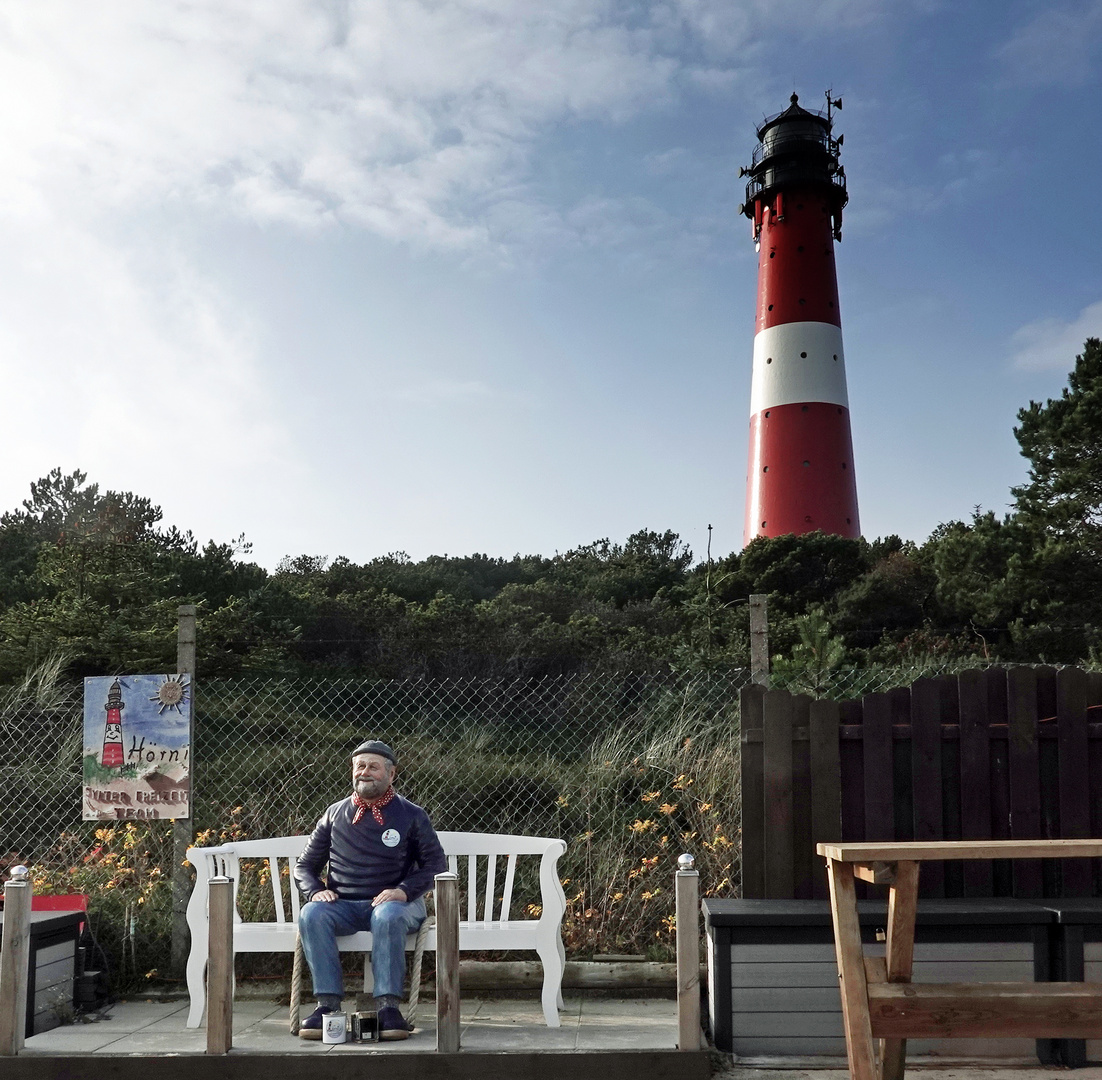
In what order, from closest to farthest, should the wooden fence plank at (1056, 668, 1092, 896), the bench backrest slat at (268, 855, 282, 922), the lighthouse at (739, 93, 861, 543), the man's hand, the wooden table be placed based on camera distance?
the wooden table → the man's hand → the wooden fence plank at (1056, 668, 1092, 896) → the bench backrest slat at (268, 855, 282, 922) → the lighthouse at (739, 93, 861, 543)

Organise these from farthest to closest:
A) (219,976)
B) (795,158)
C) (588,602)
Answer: (795,158) < (588,602) < (219,976)

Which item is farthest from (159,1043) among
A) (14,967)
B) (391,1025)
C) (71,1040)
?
(391,1025)

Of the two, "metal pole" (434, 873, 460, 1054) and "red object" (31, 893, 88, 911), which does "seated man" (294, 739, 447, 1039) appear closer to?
"metal pole" (434, 873, 460, 1054)

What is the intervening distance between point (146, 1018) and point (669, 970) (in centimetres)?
250

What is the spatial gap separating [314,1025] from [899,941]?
241 centimetres

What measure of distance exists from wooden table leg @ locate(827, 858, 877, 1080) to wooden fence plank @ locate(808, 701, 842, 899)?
1071 mm

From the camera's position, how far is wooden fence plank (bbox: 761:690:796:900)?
15.5 ft

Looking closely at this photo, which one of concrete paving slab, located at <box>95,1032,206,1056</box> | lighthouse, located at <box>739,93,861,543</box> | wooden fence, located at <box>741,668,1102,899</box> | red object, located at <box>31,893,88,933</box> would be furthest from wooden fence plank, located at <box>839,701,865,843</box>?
lighthouse, located at <box>739,93,861,543</box>

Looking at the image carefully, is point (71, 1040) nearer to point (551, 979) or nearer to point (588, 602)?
point (551, 979)

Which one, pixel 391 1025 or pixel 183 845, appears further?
pixel 183 845

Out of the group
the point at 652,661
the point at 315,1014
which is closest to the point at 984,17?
the point at 652,661

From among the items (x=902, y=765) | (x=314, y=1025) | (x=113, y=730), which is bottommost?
(x=314, y=1025)

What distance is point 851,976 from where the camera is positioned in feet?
11.6

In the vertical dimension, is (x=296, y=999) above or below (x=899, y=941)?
below
